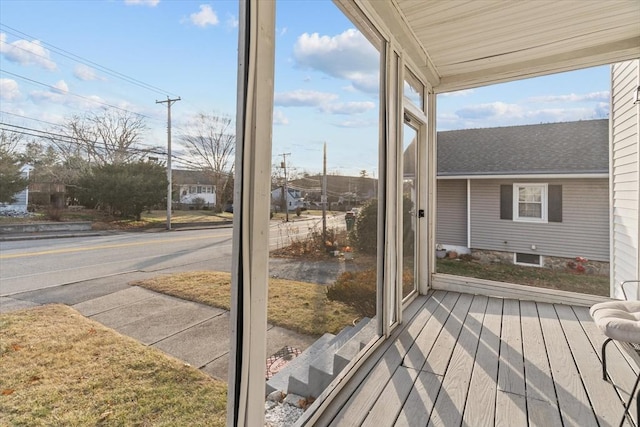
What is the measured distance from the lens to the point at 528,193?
21.6 ft

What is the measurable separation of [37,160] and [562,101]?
21.7 feet

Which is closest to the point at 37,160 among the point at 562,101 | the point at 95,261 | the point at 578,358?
the point at 95,261

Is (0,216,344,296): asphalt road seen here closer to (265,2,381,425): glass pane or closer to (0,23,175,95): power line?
(265,2,381,425): glass pane

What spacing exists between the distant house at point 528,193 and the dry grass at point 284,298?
488 centimetres

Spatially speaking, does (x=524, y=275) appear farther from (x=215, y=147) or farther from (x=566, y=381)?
(x=215, y=147)

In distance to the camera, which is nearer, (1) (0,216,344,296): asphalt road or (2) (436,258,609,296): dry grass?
(1) (0,216,344,296): asphalt road

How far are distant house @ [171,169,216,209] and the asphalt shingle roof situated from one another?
688cm

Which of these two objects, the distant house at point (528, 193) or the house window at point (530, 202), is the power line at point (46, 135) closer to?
the distant house at point (528, 193)

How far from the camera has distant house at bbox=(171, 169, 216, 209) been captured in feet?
3.59

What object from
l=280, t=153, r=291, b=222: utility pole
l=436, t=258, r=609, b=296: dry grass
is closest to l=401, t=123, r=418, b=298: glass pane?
l=436, t=258, r=609, b=296: dry grass

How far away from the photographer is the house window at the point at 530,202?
6422 millimetres

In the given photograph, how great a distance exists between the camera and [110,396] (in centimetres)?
90

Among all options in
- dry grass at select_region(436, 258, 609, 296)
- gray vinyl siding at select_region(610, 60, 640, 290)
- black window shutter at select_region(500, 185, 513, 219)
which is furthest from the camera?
black window shutter at select_region(500, 185, 513, 219)

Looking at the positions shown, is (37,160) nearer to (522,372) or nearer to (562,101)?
(522,372)
